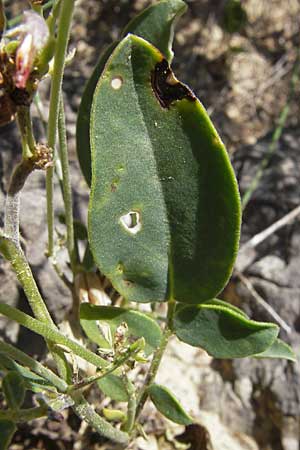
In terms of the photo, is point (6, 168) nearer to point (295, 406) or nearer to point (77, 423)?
point (77, 423)

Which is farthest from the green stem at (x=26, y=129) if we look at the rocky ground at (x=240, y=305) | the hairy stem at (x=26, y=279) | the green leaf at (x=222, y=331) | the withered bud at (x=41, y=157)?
the rocky ground at (x=240, y=305)

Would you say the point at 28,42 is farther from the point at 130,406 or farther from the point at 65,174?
the point at 130,406

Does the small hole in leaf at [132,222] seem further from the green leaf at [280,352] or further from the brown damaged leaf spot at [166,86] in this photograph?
the green leaf at [280,352]

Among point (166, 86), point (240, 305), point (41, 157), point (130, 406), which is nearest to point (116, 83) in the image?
point (166, 86)

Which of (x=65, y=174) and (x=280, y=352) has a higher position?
(x=65, y=174)

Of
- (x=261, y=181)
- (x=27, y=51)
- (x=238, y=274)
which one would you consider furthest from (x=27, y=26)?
(x=261, y=181)

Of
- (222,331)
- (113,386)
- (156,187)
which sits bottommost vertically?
(113,386)

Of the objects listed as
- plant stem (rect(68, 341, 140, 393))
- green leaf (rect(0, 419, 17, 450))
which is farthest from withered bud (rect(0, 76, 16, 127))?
green leaf (rect(0, 419, 17, 450))

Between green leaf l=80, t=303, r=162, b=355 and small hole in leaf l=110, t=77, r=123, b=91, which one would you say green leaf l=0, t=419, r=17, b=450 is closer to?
green leaf l=80, t=303, r=162, b=355
